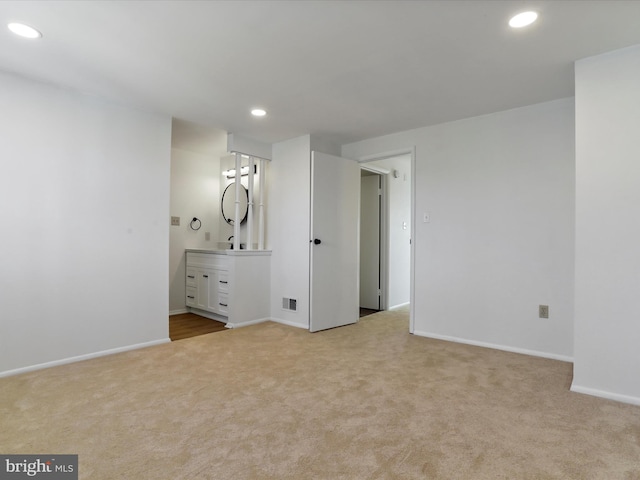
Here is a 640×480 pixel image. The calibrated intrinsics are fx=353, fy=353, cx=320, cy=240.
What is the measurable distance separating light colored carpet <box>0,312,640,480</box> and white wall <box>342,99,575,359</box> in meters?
0.42

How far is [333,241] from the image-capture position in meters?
4.16

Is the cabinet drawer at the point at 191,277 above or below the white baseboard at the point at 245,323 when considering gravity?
above

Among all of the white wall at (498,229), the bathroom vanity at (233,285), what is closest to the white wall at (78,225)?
the bathroom vanity at (233,285)

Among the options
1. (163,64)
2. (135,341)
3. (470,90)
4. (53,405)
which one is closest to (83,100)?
(163,64)

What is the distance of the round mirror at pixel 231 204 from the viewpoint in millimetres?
4934

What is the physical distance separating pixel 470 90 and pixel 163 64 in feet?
7.68

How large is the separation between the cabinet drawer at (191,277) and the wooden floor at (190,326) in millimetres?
426

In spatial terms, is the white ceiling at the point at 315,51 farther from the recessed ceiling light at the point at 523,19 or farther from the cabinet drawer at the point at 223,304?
the cabinet drawer at the point at 223,304

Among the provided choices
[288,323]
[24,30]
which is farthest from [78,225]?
[288,323]

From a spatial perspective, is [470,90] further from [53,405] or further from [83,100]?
[53,405]

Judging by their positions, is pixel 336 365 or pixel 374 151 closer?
pixel 336 365

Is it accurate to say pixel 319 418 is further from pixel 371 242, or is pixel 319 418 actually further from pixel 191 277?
pixel 371 242

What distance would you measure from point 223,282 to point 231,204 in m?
1.33

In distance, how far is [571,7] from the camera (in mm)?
1844
